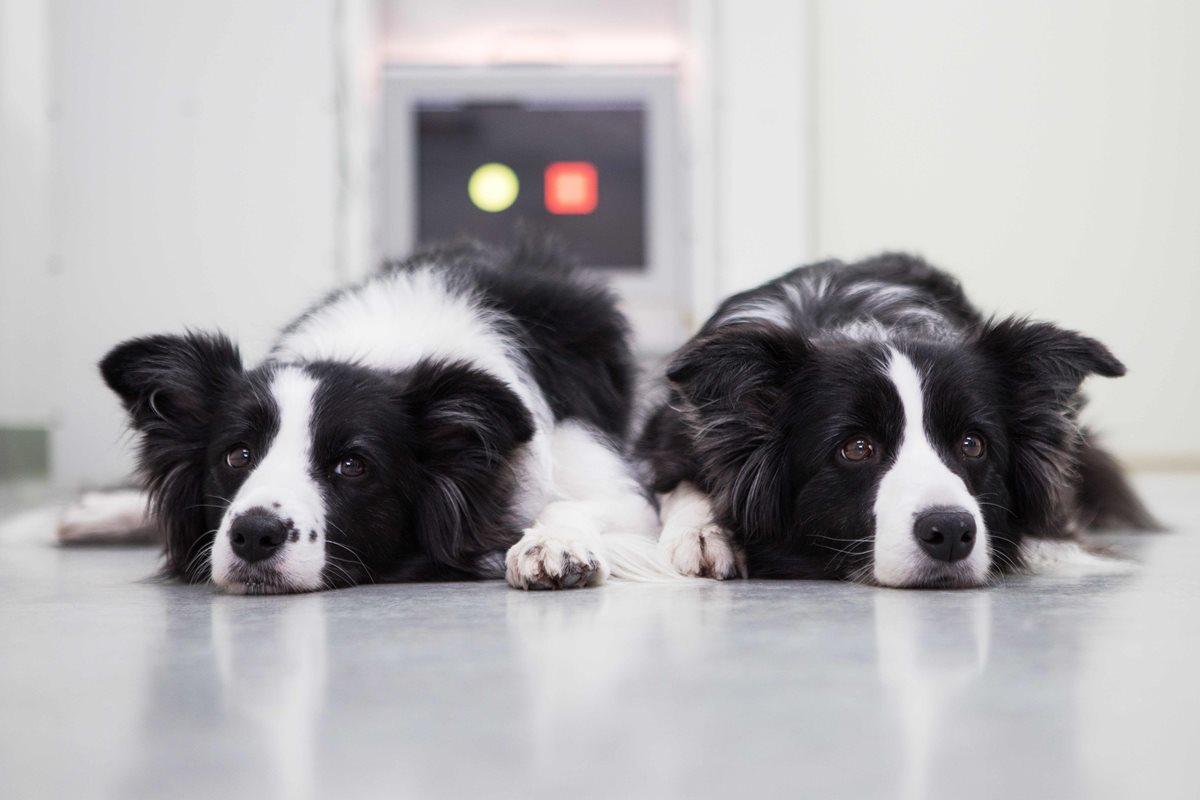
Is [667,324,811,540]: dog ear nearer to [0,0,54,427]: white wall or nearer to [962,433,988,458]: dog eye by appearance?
[962,433,988,458]: dog eye

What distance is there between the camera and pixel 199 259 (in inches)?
281

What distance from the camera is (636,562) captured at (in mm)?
2770

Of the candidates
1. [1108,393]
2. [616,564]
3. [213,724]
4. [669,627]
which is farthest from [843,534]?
[1108,393]

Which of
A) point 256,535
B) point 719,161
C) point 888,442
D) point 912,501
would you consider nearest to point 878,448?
point 888,442

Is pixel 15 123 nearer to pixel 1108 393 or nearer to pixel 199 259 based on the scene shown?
pixel 199 259

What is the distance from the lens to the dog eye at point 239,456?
2659mm

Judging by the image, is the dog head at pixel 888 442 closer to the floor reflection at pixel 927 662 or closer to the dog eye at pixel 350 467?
the floor reflection at pixel 927 662

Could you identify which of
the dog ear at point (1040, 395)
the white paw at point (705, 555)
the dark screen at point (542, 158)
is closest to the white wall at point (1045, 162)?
the dark screen at point (542, 158)

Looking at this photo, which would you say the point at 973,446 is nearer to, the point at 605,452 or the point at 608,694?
the point at 605,452

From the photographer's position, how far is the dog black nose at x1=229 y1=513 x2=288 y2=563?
2473 millimetres

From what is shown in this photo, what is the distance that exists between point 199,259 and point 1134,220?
547 centimetres

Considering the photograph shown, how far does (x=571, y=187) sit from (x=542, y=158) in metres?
0.26

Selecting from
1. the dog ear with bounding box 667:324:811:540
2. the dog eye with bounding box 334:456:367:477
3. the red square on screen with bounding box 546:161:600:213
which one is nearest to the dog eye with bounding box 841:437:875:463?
the dog ear with bounding box 667:324:811:540

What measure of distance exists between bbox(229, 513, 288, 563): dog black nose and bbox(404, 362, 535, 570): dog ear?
385 mm
